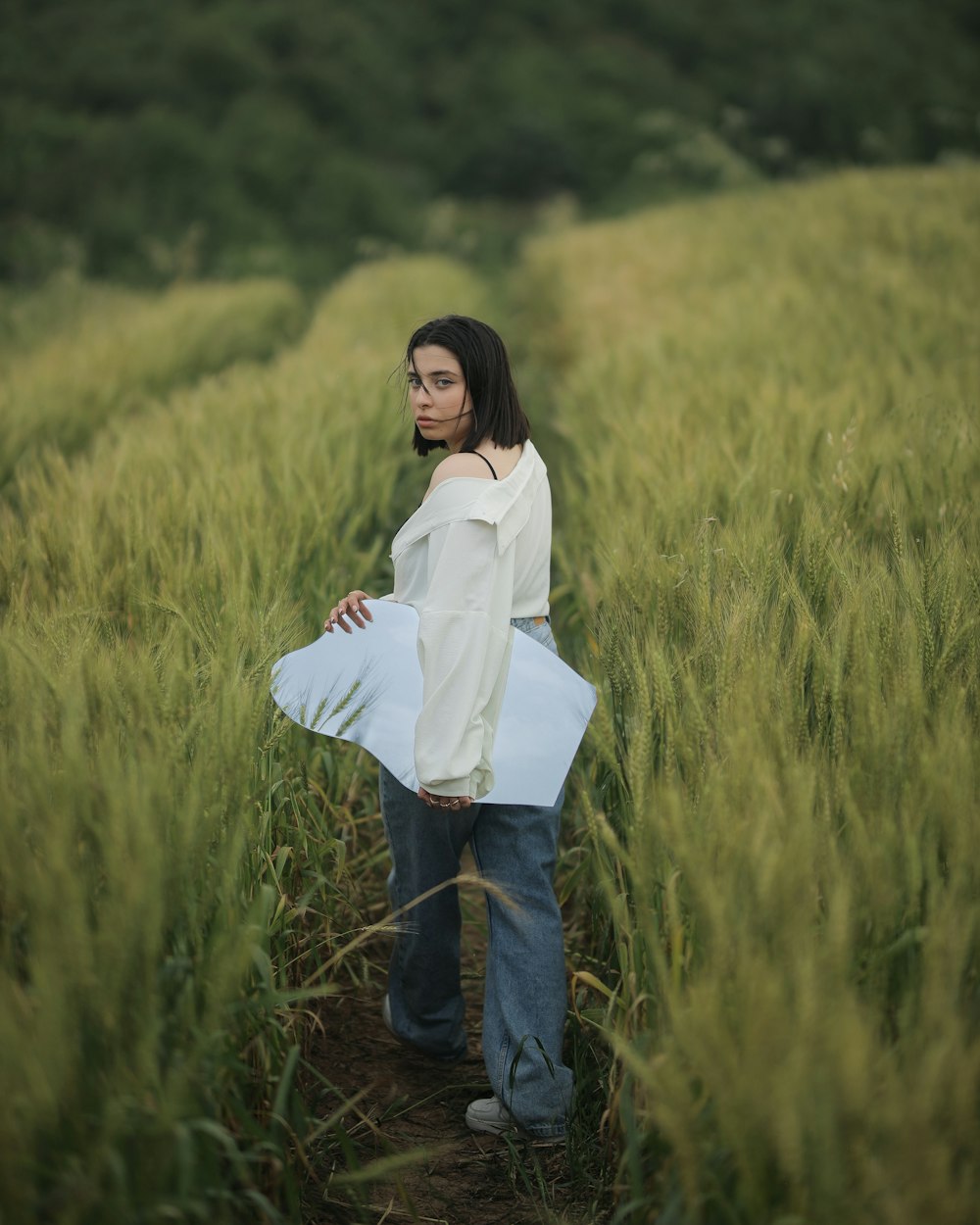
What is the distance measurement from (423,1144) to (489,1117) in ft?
0.37

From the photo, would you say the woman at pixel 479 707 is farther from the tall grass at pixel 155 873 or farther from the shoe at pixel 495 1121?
the tall grass at pixel 155 873

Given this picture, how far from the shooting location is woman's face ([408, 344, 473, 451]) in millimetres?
1596

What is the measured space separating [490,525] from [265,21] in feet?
76.6

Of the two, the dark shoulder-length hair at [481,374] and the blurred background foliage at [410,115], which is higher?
the blurred background foliage at [410,115]

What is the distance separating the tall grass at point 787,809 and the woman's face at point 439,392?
1.41 feet

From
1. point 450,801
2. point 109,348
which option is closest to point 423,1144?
point 450,801

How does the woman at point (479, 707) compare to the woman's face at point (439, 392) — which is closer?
the woman at point (479, 707)

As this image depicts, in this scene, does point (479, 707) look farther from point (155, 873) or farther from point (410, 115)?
point (410, 115)

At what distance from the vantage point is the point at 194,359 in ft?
21.0

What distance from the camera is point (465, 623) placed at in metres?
1.41

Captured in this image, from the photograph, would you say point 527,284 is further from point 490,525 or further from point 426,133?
point 426,133

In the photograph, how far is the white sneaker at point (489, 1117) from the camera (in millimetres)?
1578

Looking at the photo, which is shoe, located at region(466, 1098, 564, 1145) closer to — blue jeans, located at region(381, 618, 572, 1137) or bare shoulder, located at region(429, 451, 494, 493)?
blue jeans, located at region(381, 618, 572, 1137)

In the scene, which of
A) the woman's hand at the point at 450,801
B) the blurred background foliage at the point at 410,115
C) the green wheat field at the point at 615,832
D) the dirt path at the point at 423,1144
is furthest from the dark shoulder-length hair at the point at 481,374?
the blurred background foliage at the point at 410,115
